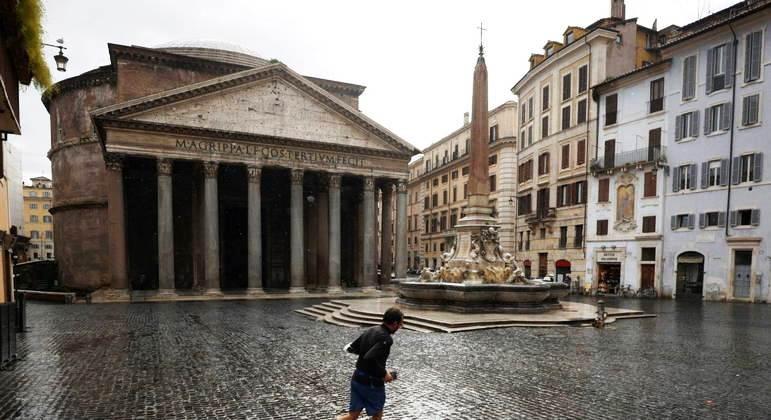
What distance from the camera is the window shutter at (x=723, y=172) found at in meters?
23.9

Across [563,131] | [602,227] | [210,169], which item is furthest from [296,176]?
[602,227]

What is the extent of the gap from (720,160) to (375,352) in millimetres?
26816

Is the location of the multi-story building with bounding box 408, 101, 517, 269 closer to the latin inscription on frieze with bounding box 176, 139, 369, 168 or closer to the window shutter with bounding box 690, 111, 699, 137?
the latin inscription on frieze with bounding box 176, 139, 369, 168

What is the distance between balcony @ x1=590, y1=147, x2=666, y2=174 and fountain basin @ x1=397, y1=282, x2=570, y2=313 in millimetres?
16200

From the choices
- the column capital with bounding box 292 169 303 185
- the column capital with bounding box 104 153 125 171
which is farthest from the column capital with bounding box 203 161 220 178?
the column capital with bounding box 292 169 303 185

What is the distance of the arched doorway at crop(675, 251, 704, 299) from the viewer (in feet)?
83.6

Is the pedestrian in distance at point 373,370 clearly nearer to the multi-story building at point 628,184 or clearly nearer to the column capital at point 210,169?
the column capital at point 210,169

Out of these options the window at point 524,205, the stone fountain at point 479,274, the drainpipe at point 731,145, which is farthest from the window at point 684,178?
the stone fountain at point 479,274

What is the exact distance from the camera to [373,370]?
4586 mm

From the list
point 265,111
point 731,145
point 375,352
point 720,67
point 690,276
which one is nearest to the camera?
point 375,352

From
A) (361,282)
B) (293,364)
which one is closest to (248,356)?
(293,364)

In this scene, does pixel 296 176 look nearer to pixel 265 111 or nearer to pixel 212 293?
pixel 265 111

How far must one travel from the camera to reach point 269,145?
26.9 meters

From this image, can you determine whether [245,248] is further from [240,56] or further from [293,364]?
[293,364]
